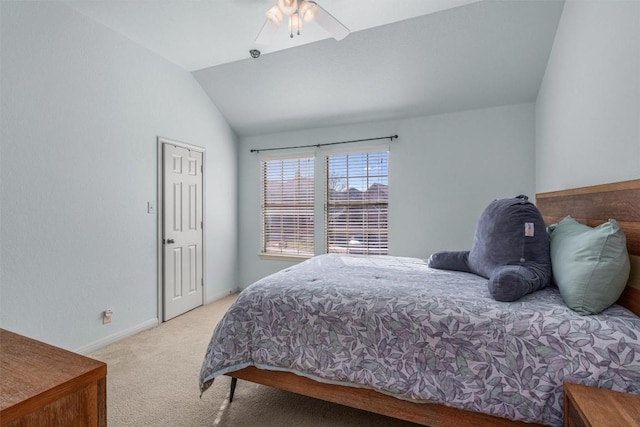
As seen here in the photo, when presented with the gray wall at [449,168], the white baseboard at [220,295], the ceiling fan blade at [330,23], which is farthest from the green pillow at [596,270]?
the white baseboard at [220,295]

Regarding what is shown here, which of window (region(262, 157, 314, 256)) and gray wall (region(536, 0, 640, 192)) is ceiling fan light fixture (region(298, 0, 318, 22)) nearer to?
gray wall (region(536, 0, 640, 192))

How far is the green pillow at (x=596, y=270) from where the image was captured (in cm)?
123

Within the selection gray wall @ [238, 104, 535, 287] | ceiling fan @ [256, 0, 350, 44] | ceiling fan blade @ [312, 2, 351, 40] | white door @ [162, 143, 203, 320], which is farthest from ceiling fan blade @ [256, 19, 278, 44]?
gray wall @ [238, 104, 535, 287]

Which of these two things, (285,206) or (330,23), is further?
(285,206)

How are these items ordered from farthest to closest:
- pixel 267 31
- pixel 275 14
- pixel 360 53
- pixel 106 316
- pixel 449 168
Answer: pixel 449 168 → pixel 360 53 → pixel 106 316 → pixel 267 31 → pixel 275 14

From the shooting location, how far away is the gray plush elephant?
1428 millimetres

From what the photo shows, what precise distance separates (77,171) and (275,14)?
6.76ft

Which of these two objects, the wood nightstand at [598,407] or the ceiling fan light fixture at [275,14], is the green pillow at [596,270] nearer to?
the wood nightstand at [598,407]

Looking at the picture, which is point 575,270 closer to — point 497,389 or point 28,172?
point 497,389

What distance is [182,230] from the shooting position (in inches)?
137

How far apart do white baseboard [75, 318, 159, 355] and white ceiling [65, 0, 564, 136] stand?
2812 mm

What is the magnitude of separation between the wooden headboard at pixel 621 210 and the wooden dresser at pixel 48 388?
1.88 meters

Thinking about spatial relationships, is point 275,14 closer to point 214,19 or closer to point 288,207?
point 214,19

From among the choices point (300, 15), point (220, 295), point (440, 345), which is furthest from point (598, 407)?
point (220, 295)
